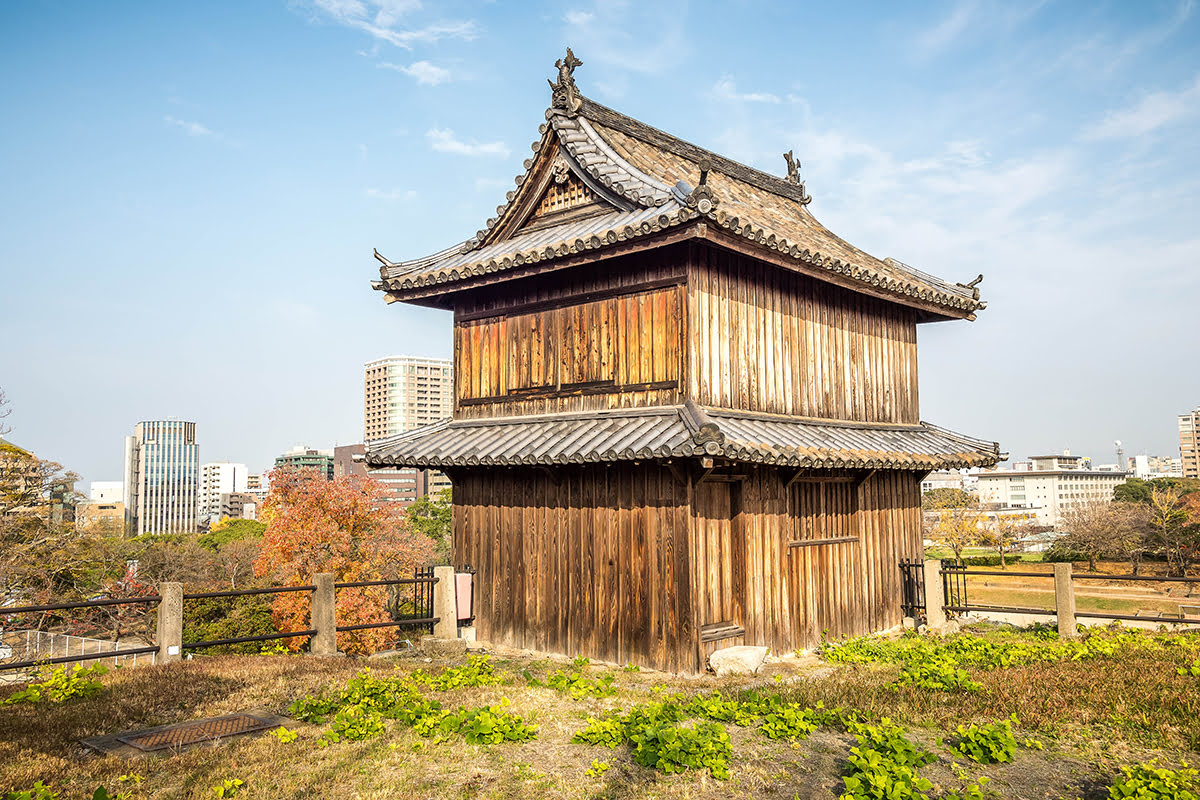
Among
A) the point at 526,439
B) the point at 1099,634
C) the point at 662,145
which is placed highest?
the point at 662,145

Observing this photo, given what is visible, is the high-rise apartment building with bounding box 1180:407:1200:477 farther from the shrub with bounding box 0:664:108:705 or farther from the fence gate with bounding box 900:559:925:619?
the shrub with bounding box 0:664:108:705

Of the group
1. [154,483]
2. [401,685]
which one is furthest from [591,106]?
[154,483]

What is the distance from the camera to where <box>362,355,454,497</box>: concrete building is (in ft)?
484

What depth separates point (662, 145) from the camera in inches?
640

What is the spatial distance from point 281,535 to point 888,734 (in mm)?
28722

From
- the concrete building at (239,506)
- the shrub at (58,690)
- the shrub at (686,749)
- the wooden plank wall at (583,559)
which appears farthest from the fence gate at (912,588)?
the concrete building at (239,506)

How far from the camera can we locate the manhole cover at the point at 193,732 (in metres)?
7.16

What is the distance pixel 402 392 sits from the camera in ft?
484

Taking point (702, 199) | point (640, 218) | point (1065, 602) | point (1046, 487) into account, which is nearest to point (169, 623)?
point (640, 218)

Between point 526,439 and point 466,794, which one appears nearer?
point 466,794

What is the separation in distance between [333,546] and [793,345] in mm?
23246

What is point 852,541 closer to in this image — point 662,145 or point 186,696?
point 662,145

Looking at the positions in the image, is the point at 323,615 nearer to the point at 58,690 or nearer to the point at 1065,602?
the point at 58,690

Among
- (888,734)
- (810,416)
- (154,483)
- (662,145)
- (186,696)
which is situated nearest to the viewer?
(888,734)
